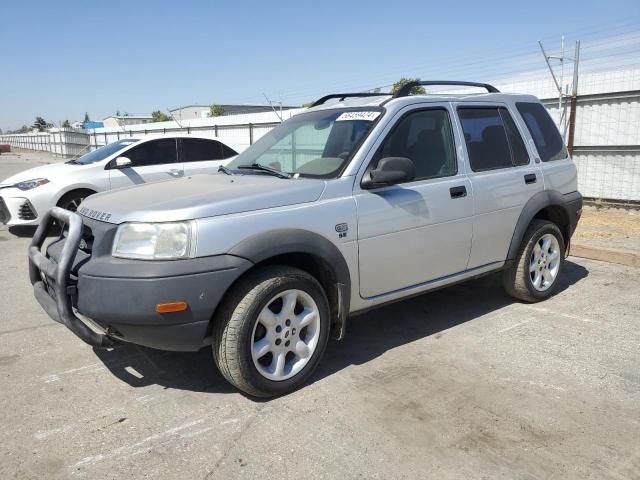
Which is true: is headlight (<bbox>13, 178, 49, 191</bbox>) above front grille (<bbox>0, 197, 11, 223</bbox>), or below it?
above

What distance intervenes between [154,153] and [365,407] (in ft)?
22.7

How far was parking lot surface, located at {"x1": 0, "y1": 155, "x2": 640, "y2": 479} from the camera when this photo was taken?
273cm

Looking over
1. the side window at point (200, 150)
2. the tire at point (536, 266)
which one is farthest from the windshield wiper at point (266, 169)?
the side window at point (200, 150)

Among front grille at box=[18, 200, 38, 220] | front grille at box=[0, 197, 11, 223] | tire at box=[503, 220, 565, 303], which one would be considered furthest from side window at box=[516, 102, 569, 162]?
front grille at box=[0, 197, 11, 223]

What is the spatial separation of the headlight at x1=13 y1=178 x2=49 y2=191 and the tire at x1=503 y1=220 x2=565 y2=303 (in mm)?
6618

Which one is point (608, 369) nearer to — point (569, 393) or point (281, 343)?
point (569, 393)

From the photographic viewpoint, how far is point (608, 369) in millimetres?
3775

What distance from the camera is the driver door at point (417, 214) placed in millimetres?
3725

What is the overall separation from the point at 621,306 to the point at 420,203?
2500 millimetres

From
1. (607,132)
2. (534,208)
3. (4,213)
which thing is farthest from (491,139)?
(4,213)

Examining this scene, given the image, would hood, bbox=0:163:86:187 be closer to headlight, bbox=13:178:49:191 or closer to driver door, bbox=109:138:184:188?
headlight, bbox=13:178:49:191

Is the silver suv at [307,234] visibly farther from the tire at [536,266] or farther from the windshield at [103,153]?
the windshield at [103,153]

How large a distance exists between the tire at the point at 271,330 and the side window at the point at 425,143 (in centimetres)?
111

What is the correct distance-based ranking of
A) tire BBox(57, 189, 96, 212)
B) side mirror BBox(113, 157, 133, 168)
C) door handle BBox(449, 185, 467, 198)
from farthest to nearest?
side mirror BBox(113, 157, 133, 168), tire BBox(57, 189, 96, 212), door handle BBox(449, 185, 467, 198)
